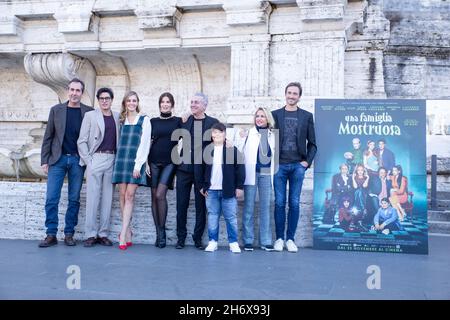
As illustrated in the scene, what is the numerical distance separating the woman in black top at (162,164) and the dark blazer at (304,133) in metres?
1.19

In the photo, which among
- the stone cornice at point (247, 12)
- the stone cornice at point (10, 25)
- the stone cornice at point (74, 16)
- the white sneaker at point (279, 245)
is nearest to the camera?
the white sneaker at point (279, 245)

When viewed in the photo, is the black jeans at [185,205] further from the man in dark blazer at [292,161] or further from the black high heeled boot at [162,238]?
the man in dark blazer at [292,161]

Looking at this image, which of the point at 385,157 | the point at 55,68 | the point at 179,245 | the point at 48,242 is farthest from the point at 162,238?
the point at 55,68

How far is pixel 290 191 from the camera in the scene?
17.5 ft

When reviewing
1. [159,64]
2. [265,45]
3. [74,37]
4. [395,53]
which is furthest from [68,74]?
[395,53]

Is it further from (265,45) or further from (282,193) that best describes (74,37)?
(282,193)

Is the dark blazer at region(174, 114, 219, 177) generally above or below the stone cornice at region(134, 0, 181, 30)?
below

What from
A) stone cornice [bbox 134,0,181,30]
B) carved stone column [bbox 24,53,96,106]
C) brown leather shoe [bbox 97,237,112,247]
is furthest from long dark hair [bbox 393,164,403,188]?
carved stone column [bbox 24,53,96,106]

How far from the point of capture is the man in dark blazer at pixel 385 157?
5363mm

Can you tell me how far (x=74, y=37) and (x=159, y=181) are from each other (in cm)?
432

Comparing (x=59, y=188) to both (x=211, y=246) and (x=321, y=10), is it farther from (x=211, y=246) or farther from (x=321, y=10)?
(x=321, y=10)

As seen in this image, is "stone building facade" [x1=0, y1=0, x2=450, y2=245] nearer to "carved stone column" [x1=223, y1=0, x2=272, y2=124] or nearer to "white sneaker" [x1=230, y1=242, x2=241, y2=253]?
"carved stone column" [x1=223, y1=0, x2=272, y2=124]

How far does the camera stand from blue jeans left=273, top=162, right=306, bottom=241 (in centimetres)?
531

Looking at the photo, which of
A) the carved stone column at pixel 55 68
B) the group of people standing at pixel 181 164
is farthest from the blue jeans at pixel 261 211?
the carved stone column at pixel 55 68
